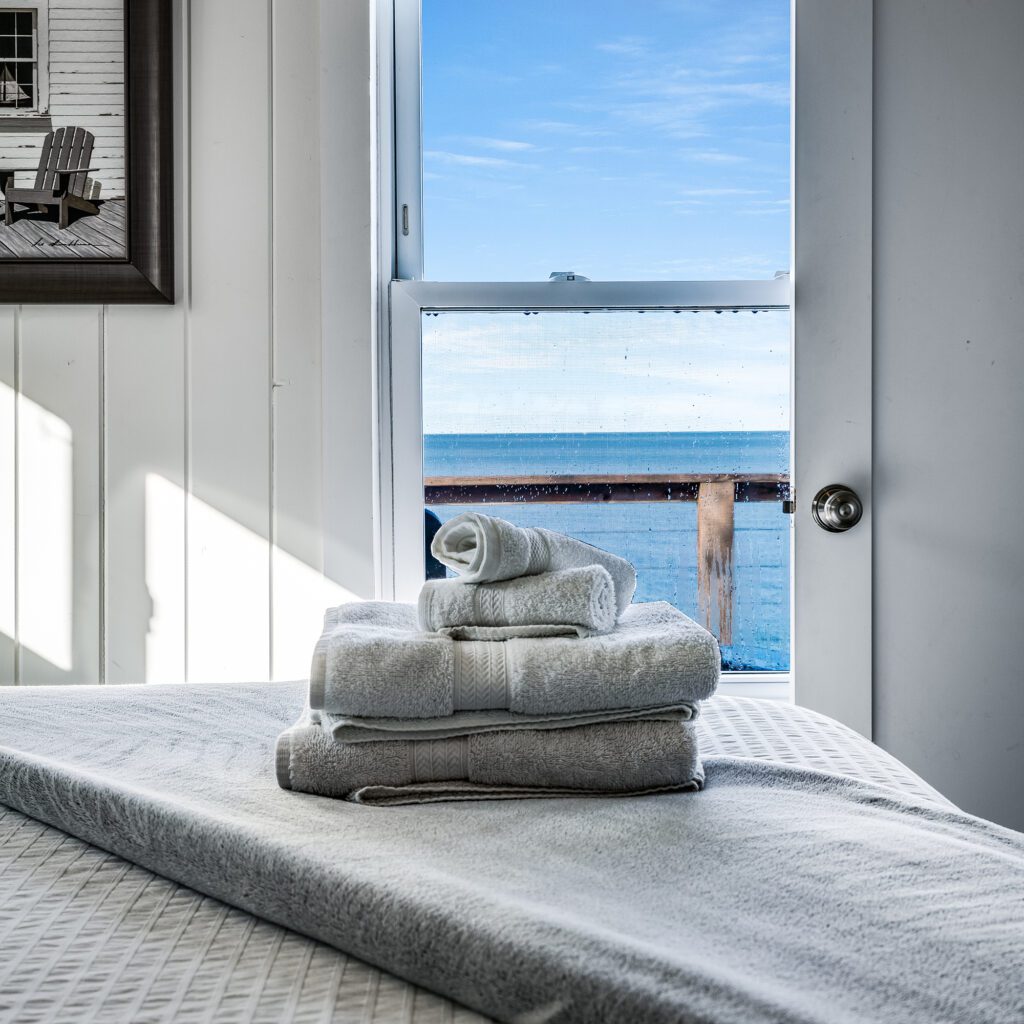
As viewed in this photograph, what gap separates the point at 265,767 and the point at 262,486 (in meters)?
0.73

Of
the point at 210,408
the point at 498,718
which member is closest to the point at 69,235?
the point at 210,408

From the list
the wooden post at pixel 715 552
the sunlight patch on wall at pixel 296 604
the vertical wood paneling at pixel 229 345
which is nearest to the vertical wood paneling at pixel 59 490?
the vertical wood paneling at pixel 229 345

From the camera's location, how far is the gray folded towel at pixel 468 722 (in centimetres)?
73

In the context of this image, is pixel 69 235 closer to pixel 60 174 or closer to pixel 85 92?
pixel 60 174

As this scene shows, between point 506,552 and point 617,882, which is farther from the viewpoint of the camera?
point 506,552

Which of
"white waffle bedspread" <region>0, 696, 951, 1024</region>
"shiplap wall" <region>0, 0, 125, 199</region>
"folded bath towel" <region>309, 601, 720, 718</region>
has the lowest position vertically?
"white waffle bedspread" <region>0, 696, 951, 1024</region>

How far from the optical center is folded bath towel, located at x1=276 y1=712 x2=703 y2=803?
725 mm

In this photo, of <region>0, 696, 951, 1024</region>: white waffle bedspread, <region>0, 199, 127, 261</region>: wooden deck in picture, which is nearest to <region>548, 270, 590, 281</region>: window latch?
<region>0, 199, 127, 261</region>: wooden deck in picture

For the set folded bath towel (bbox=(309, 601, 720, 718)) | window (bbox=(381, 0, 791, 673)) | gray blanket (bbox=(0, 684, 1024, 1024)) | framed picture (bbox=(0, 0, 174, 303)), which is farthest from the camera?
window (bbox=(381, 0, 791, 673))

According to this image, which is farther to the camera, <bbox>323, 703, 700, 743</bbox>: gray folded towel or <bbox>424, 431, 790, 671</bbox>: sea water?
<bbox>424, 431, 790, 671</bbox>: sea water

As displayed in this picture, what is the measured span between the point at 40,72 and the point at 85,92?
74 mm

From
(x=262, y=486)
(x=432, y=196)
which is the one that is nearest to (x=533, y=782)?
(x=262, y=486)

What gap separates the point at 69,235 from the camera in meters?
1.42

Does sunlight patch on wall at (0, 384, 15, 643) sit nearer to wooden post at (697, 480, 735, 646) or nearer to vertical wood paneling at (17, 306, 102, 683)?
vertical wood paneling at (17, 306, 102, 683)
